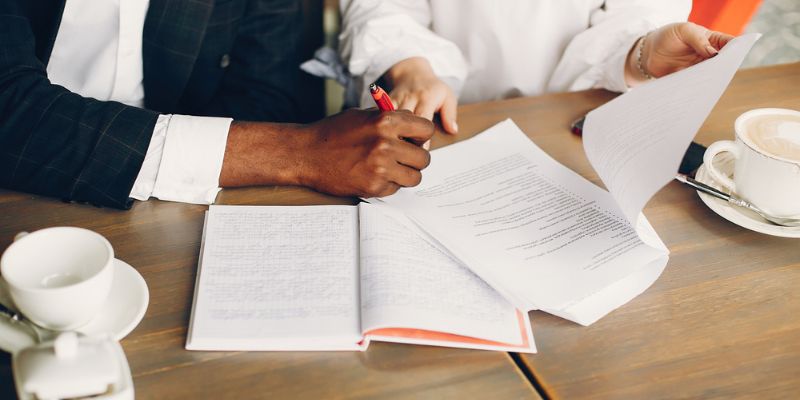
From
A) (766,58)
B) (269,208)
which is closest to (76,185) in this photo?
(269,208)

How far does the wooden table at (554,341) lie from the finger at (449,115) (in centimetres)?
26

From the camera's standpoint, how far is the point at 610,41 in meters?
1.26

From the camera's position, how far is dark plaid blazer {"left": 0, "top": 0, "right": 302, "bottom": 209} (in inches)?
33.9

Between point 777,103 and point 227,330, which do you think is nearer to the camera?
point 227,330

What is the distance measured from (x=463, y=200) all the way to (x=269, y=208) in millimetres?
249

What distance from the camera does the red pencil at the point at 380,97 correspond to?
89 cm

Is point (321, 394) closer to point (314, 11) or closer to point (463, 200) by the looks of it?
point (463, 200)

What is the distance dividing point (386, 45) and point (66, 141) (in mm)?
593

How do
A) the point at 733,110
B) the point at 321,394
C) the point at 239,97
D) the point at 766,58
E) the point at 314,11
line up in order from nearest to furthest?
the point at 321,394 → the point at 733,110 → the point at 239,97 → the point at 314,11 → the point at 766,58

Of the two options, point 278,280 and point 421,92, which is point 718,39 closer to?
point 421,92

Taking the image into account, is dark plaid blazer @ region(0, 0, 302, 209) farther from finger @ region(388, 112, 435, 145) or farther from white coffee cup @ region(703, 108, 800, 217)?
white coffee cup @ region(703, 108, 800, 217)

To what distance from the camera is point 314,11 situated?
62.1 inches

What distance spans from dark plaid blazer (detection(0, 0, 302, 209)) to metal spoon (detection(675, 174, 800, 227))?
2.38 ft

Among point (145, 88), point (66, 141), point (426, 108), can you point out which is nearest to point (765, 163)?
point (426, 108)
